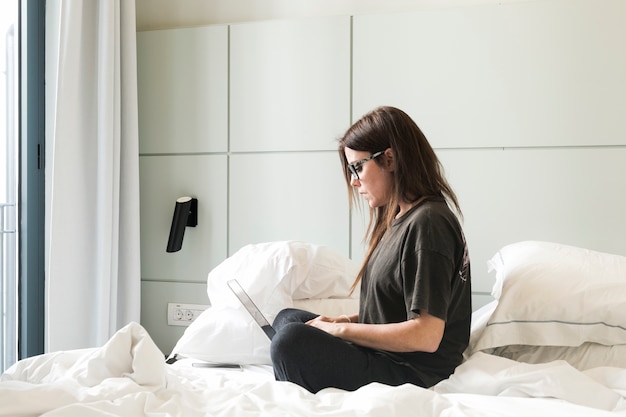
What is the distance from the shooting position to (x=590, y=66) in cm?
234

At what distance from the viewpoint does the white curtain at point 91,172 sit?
8.06 ft

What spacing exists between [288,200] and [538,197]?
1.00 meters

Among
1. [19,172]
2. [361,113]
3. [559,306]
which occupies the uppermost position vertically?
[361,113]

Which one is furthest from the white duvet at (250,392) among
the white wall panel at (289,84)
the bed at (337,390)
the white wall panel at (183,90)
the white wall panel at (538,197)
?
the white wall panel at (183,90)

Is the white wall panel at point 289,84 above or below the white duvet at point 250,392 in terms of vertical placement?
above

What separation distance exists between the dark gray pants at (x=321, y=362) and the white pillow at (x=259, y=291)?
0.39 meters

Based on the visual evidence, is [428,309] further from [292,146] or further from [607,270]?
[292,146]

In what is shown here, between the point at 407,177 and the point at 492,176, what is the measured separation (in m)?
0.89

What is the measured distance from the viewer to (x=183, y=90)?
2830mm

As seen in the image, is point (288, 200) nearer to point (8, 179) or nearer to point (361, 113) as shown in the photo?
point (361, 113)

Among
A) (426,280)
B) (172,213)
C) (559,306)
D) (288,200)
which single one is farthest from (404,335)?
(172,213)

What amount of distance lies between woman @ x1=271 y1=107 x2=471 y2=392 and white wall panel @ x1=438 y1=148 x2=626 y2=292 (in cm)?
77

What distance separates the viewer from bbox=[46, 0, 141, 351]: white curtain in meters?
2.46

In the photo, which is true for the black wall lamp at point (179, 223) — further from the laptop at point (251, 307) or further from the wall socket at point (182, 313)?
the laptop at point (251, 307)
